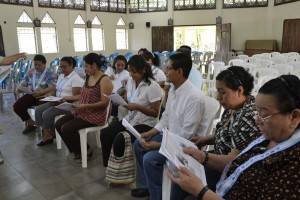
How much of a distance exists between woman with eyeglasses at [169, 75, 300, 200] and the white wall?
1081 cm

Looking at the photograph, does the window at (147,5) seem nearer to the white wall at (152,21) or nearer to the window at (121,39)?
the white wall at (152,21)

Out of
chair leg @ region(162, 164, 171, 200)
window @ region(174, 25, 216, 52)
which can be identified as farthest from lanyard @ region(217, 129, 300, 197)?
window @ region(174, 25, 216, 52)

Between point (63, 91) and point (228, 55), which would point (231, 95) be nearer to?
point (63, 91)

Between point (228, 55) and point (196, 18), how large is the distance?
106 inches

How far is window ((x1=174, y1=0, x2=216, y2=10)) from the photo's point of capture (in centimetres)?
1290

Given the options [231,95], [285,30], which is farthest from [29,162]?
[285,30]

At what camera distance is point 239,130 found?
4.37ft

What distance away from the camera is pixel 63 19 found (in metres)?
11.8

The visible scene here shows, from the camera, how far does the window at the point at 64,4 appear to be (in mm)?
11102

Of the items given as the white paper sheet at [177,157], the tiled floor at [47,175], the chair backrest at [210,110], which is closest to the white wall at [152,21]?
the tiled floor at [47,175]

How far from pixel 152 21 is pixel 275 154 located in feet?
45.5

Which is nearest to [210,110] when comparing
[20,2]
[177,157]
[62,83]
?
[177,157]

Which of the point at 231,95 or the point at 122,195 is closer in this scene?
the point at 231,95

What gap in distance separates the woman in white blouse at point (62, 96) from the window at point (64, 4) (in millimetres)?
9034
